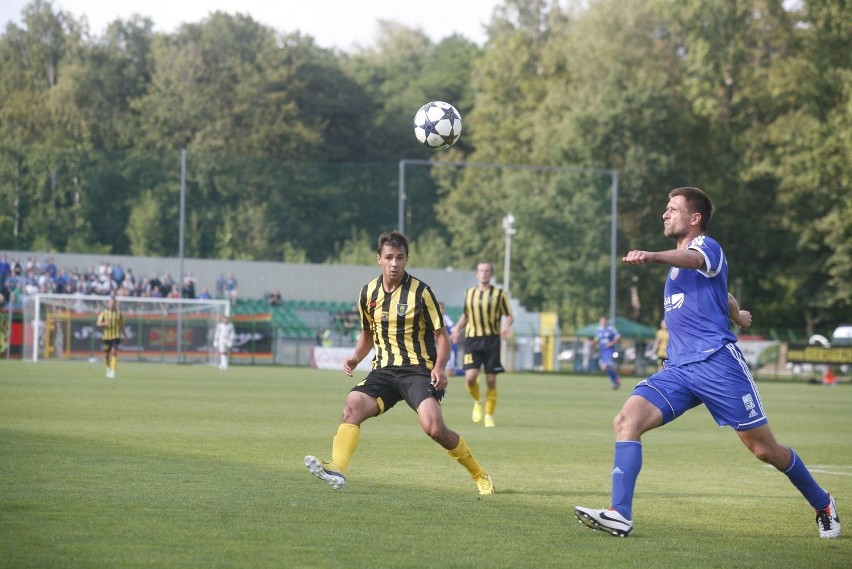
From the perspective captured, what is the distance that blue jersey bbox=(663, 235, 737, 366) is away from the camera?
26.2 feet

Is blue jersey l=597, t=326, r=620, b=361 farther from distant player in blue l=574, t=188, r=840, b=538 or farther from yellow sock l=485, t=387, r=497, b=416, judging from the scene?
distant player in blue l=574, t=188, r=840, b=538

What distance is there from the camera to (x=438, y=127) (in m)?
12.9

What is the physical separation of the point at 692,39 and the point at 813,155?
340 inches

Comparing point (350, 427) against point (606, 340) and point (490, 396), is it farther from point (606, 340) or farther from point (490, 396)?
point (606, 340)

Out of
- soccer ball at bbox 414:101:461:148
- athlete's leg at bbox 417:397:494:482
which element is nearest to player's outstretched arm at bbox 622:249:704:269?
athlete's leg at bbox 417:397:494:482

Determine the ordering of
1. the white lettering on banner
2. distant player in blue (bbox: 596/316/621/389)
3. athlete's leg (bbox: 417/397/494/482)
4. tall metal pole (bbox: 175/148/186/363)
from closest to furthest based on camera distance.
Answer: athlete's leg (bbox: 417/397/494/482), distant player in blue (bbox: 596/316/621/389), the white lettering on banner, tall metal pole (bbox: 175/148/186/363)

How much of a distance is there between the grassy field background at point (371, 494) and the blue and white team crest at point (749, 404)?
871 millimetres

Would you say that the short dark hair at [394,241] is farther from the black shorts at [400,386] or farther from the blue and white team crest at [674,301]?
the blue and white team crest at [674,301]

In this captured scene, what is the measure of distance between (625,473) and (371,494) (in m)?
2.71

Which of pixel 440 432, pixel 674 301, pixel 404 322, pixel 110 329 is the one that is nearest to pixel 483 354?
pixel 404 322

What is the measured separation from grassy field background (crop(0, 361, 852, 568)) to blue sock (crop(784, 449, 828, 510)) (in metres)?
0.29

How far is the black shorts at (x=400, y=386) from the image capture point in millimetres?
9617

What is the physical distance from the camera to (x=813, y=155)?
182 ft

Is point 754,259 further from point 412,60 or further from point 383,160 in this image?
point 412,60
